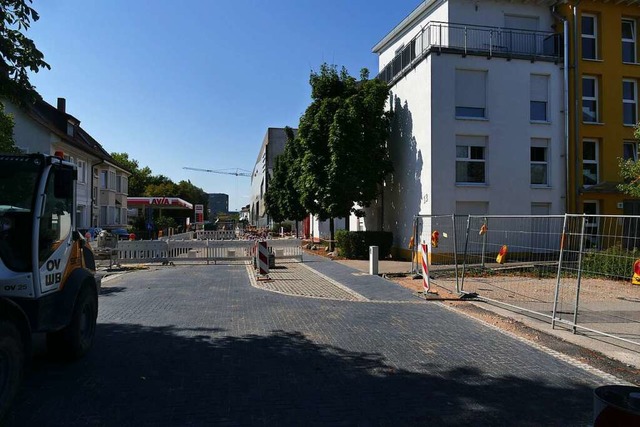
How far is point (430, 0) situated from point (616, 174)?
11.1m

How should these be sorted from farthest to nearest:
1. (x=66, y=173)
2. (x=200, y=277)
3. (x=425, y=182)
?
1. (x=425, y=182)
2. (x=200, y=277)
3. (x=66, y=173)

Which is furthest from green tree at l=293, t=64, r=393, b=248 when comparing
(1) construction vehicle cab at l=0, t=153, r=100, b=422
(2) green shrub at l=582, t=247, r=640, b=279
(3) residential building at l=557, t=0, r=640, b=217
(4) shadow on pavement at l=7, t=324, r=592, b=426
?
(1) construction vehicle cab at l=0, t=153, r=100, b=422

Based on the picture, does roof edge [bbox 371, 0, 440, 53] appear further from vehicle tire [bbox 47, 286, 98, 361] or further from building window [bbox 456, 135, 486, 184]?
vehicle tire [bbox 47, 286, 98, 361]

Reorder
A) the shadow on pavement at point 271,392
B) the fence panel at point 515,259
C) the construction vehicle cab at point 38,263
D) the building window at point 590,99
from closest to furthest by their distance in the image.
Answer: the construction vehicle cab at point 38,263
the shadow on pavement at point 271,392
the fence panel at point 515,259
the building window at point 590,99

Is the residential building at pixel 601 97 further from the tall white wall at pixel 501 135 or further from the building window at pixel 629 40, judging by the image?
the tall white wall at pixel 501 135

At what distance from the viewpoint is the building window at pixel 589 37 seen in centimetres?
2206

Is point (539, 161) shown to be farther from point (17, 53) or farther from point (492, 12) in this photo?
point (17, 53)

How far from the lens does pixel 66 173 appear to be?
18.2 feet

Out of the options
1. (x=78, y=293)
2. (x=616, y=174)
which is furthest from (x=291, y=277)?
(x=616, y=174)

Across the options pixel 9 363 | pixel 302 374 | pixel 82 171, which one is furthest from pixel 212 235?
pixel 9 363

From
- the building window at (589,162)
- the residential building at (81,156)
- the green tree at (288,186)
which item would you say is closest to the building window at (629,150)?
the building window at (589,162)

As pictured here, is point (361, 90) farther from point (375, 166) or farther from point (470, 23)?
point (470, 23)

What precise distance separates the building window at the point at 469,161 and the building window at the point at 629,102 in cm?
723

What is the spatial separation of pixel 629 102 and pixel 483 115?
7.38 meters
